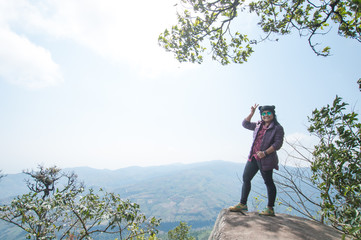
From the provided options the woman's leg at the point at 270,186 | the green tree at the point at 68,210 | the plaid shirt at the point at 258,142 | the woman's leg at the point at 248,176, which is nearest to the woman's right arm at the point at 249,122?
the plaid shirt at the point at 258,142

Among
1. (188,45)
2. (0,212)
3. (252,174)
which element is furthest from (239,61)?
(0,212)

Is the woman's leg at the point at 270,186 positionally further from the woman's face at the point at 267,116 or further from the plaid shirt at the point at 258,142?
the woman's face at the point at 267,116

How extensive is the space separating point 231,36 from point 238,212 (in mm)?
6466

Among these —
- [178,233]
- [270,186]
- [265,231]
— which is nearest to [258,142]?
[270,186]

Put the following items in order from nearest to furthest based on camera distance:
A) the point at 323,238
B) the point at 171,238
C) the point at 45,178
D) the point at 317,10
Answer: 1. the point at 323,238
2. the point at 317,10
3. the point at 45,178
4. the point at 171,238

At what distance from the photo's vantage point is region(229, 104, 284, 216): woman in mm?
4996

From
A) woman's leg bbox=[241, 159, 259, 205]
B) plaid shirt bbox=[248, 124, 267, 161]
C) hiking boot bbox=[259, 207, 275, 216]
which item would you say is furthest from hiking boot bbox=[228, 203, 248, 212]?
plaid shirt bbox=[248, 124, 267, 161]

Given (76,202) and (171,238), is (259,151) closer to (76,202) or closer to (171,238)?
(76,202)

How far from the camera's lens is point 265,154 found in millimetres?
4973

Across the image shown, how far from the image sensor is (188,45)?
726 centimetres

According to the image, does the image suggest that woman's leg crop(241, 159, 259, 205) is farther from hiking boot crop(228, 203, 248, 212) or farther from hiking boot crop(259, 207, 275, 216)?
hiking boot crop(259, 207, 275, 216)

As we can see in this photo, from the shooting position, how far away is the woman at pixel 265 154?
4996 millimetres

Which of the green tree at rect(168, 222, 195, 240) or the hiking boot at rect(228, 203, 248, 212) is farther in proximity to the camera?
the green tree at rect(168, 222, 195, 240)

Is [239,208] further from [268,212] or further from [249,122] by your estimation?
[249,122]
